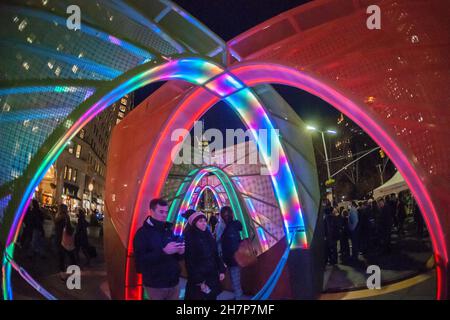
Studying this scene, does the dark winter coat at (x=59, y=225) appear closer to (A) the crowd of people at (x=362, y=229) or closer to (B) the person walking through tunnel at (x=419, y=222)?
(A) the crowd of people at (x=362, y=229)

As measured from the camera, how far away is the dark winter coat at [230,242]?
547 centimetres

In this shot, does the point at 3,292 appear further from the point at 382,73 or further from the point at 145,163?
the point at 382,73

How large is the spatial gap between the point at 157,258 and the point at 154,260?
4cm

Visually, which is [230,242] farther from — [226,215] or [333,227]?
[333,227]

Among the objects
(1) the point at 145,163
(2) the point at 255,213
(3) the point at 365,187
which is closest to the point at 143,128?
(1) the point at 145,163

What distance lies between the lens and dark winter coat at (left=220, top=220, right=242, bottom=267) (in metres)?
5.47

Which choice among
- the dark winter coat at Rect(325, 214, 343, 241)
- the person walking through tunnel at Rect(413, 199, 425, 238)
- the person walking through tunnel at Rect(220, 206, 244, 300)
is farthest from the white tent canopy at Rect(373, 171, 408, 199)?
the person walking through tunnel at Rect(220, 206, 244, 300)

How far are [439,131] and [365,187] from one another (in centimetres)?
2038

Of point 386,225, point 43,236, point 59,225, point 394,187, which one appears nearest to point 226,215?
point 59,225

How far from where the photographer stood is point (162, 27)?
5742mm

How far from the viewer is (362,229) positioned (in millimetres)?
8586

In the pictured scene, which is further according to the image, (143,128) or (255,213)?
(255,213)

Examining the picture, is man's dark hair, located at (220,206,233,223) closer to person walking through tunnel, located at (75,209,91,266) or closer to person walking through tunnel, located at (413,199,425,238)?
person walking through tunnel, located at (75,209,91,266)

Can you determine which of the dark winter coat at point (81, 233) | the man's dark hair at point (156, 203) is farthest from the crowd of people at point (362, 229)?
the dark winter coat at point (81, 233)
